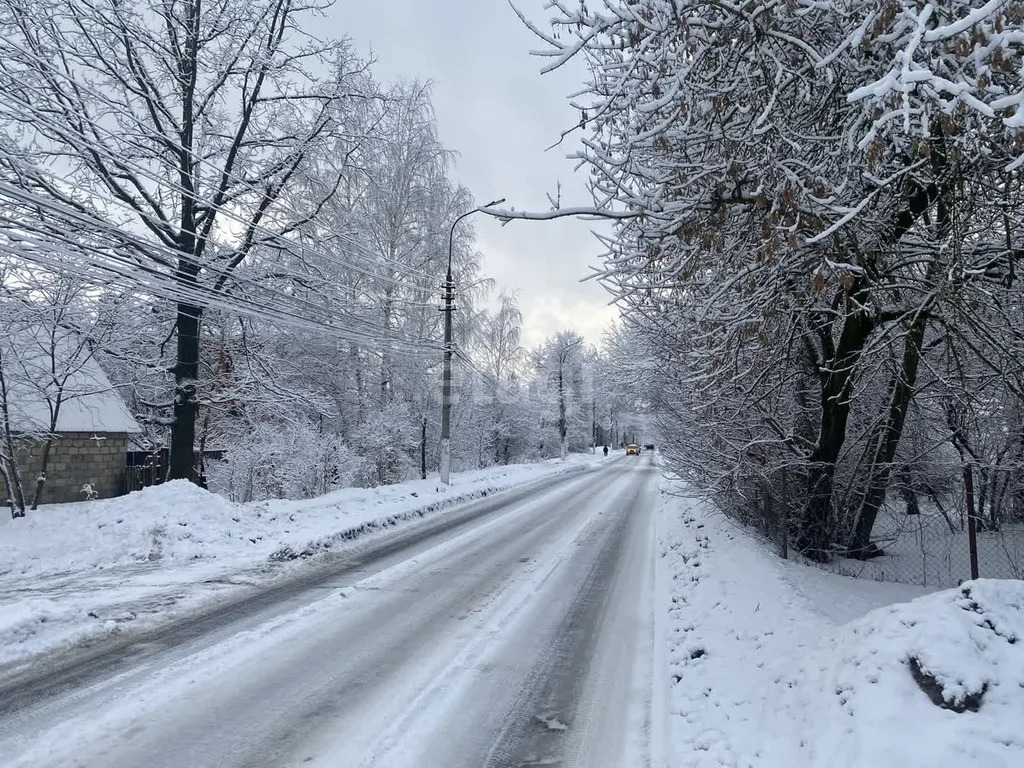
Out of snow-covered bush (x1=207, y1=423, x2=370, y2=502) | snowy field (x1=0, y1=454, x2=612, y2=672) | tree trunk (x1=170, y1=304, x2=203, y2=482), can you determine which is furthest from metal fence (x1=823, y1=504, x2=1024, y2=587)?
snow-covered bush (x1=207, y1=423, x2=370, y2=502)

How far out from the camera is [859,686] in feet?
11.9

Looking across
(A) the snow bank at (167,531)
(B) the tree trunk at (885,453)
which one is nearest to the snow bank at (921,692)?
(B) the tree trunk at (885,453)

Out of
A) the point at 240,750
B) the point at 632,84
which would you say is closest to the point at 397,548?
the point at 240,750

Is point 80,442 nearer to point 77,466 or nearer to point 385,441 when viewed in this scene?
point 77,466

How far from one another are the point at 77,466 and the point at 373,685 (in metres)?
17.7

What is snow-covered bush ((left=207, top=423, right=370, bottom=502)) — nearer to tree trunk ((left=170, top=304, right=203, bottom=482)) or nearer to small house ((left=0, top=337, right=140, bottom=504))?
small house ((left=0, top=337, right=140, bottom=504))

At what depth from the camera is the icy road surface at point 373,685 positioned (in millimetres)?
3717

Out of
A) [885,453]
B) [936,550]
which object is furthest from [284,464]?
[936,550]

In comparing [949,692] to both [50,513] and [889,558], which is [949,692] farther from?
[50,513]

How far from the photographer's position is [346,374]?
2147cm

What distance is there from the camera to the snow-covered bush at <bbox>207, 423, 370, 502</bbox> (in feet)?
61.4

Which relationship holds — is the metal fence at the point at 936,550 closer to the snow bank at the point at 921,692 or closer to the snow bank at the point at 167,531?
the snow bank at the point at 921,692

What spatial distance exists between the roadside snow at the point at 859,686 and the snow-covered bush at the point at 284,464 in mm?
15425

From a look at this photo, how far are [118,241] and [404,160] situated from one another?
1375 cm
